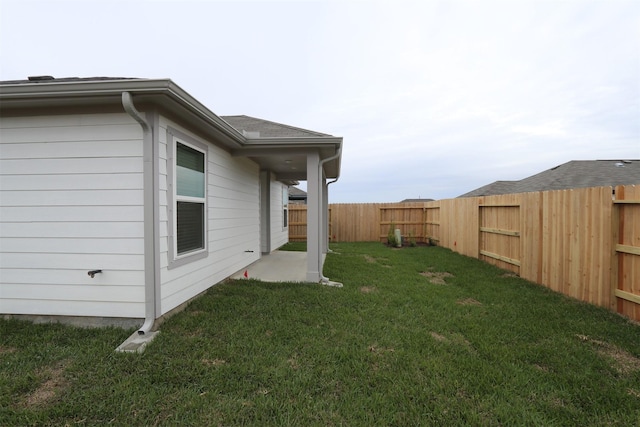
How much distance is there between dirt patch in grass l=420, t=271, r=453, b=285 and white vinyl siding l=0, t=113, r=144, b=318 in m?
5.01

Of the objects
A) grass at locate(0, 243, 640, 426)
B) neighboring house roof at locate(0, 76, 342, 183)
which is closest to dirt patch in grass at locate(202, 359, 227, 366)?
grass at locate(0, 243, 640, 426)

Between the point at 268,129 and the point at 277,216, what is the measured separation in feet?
14.5

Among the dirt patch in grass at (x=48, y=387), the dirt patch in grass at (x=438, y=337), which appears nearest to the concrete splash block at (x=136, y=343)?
the dirt patch in grass at (x=48, y=387)

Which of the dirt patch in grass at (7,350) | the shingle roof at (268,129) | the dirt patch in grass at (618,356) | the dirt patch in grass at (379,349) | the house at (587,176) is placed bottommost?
the dirt patch in grass at (618,356)

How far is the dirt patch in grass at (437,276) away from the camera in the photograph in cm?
562

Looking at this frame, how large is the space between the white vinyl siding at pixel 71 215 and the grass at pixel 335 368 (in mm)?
360

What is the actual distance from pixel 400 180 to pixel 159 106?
23.9 metres

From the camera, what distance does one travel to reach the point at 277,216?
10.1m

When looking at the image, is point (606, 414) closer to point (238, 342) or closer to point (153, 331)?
point (238, 342)

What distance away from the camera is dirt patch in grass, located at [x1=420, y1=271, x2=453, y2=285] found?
562 centimetres

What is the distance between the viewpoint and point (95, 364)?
247 centimetres

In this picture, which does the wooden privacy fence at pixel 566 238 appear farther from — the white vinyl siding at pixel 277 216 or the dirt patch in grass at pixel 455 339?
the white vinyl siding at pixel 277 216

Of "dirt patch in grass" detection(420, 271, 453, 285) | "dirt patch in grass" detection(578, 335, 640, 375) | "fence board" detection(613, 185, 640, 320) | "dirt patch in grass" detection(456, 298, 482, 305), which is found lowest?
A: "dirt patch in grass" detection(420, 271, 453, 285)

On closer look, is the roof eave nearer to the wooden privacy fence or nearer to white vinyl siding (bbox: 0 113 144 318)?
white vinyl siding (bbox: 0 113 144 318)
